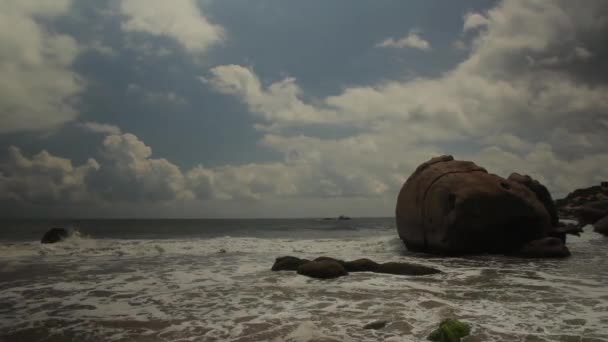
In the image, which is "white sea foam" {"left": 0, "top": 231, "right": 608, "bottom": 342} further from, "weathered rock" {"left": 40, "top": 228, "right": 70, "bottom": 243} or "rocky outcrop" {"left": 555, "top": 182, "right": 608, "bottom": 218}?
"rocky outcrop" {"left": 555, "top": 182, "right": 608, "bottom": 218}

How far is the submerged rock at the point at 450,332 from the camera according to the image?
18.6 ft

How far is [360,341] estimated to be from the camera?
5785 millimetres

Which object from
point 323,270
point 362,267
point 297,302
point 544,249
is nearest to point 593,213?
point 544,249

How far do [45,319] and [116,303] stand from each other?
1.44m

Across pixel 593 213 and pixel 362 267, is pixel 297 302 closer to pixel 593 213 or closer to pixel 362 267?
pixel 362 267

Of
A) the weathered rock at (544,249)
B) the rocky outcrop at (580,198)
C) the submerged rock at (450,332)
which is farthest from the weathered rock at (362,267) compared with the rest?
the rocky outcrop at (580,198)

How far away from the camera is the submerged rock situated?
5668 mm

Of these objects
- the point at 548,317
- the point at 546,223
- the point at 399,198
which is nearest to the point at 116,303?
the point at 548,317

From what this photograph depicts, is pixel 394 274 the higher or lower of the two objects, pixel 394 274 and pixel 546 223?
the lower

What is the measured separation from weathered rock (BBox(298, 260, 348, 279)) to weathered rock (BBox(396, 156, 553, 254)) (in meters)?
6.33

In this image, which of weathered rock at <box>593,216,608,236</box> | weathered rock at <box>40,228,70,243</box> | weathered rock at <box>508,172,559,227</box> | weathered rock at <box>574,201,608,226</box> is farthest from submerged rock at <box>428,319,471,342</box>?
weathered rock at <box>574,201,608,226</box>

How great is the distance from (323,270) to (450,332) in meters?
5.86

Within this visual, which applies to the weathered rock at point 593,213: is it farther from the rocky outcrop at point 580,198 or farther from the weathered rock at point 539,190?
A: the weathered rock at point 539,190

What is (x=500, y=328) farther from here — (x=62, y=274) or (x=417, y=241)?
(x=62, y=274)
